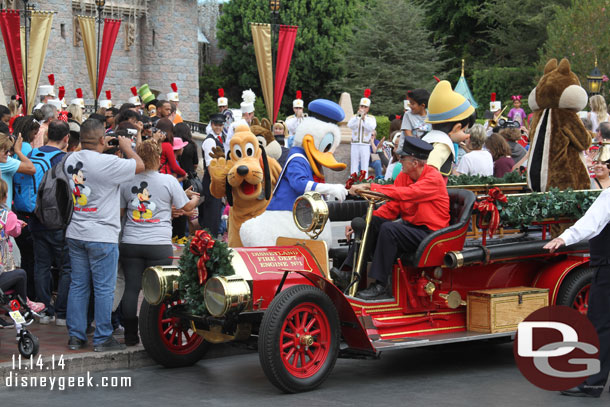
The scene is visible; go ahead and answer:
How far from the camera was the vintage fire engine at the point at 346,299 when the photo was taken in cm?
664

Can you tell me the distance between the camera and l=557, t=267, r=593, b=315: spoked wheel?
7.89m

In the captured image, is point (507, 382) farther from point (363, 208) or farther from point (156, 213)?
point (156, 213)

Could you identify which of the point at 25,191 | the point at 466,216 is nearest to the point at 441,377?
the point at 466,216

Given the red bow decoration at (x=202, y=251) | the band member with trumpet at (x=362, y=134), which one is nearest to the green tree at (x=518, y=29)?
the band member with trumpet at (x=362, y=134)

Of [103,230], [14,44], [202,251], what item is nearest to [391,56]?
[14,44]

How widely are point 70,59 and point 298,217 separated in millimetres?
35761

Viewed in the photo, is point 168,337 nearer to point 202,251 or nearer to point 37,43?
point 202,251

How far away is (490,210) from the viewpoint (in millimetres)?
7570

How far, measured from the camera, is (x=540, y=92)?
8891 millimetres

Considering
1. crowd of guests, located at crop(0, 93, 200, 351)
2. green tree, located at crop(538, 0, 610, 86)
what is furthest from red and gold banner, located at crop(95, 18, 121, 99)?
crowd of guests, located at crop(0, 93, 200, 351)

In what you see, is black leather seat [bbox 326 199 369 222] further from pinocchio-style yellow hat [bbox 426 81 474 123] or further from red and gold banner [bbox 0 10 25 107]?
red and gold banner [bbox 0 10 25 107]

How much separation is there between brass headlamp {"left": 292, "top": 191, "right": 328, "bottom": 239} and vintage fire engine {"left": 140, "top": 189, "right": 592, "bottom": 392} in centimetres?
1

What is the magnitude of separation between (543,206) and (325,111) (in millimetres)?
1929

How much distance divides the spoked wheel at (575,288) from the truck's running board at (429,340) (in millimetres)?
570
